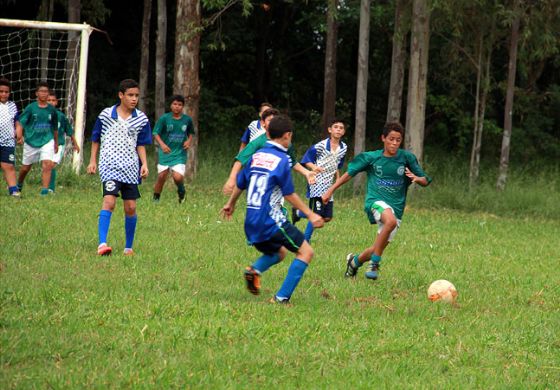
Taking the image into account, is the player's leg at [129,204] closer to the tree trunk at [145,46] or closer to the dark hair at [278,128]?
the dark hair at [278,128]

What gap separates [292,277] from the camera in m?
9.23

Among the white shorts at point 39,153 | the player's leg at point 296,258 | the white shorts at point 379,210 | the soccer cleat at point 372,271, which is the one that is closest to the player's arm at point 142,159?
the white shorts at point 379,210

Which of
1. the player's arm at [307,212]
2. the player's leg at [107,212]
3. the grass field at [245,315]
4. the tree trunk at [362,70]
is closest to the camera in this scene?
the grass field at [245,315]

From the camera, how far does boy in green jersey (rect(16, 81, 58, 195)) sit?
18.0 m

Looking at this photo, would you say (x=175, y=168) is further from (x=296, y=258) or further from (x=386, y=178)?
(x=296, y=258)

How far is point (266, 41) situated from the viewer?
126ft

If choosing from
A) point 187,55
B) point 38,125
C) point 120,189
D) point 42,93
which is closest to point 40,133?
point 38,125

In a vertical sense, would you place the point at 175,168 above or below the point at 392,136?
below

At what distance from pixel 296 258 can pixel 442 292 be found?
1.76m

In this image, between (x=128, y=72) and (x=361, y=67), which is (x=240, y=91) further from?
(x=361, y=67)

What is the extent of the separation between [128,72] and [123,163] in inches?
1041

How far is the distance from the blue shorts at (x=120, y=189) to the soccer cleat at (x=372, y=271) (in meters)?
2.73

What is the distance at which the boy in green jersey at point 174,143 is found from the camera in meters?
18.1

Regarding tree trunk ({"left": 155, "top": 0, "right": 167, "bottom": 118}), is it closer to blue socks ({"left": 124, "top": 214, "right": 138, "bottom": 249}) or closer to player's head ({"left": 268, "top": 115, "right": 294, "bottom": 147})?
blue socks ({"left": 124, "top": 214, "right": 138, "bottom": 249})
